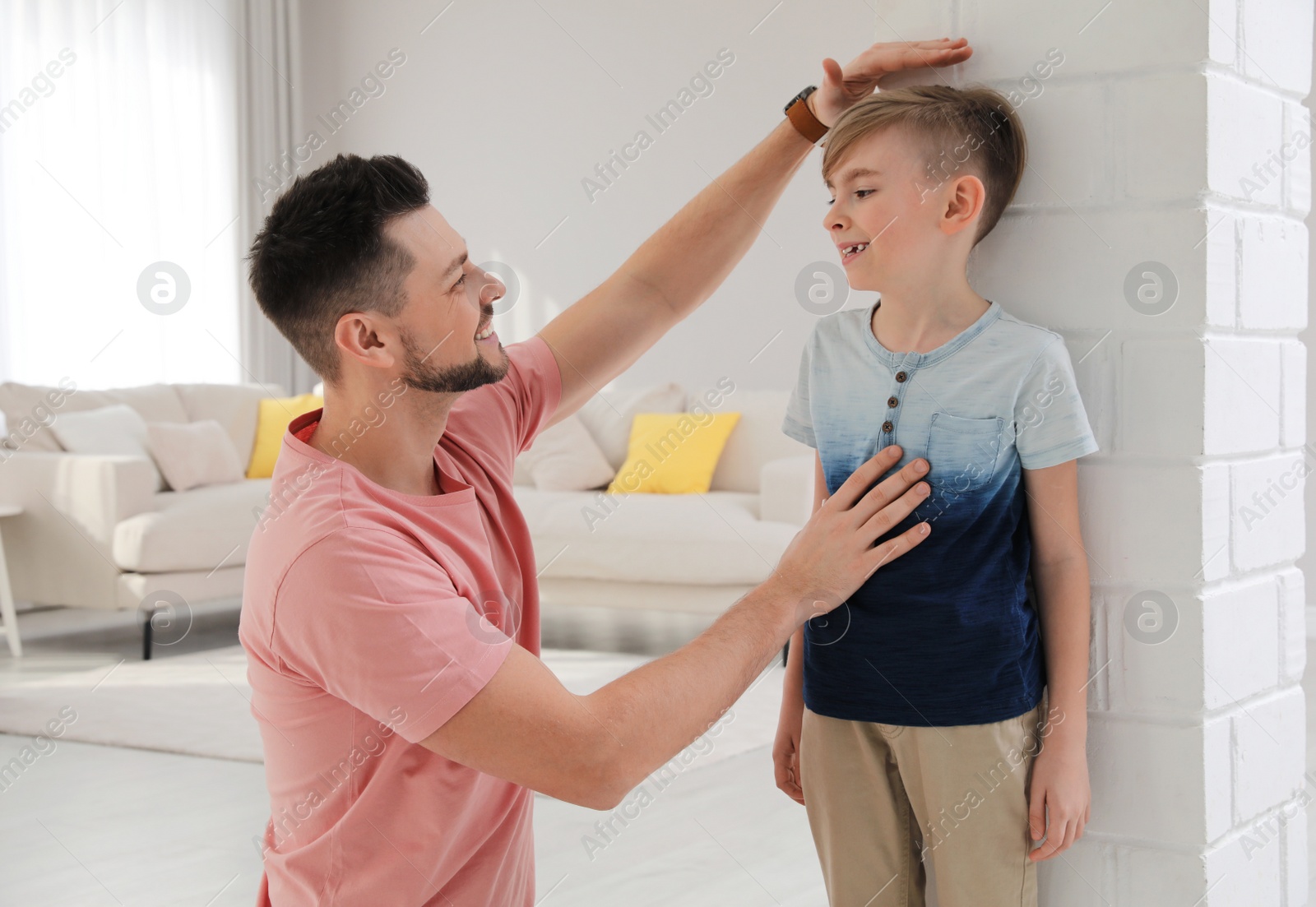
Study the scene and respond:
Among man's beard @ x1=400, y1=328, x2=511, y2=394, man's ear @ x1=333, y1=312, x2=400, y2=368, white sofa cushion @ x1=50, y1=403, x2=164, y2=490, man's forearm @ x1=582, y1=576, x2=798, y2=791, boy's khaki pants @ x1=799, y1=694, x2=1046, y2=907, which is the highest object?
man's ear @ x1=333, y1=312, x2=400, y2=368

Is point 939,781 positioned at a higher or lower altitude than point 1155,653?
lower

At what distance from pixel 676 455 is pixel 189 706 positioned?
1966 millimetres

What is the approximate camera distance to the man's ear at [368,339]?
48.1 inches

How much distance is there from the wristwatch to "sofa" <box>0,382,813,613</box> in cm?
263

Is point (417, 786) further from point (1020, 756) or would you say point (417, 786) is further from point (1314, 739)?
point (1314, 739)

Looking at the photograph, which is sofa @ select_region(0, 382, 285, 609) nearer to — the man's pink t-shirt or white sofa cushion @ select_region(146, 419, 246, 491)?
white sofa cushion @ select_region(146, 419, 246, 491)

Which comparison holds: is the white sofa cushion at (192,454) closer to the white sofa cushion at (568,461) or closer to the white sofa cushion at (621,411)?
the white sofa cushion at (568,461)

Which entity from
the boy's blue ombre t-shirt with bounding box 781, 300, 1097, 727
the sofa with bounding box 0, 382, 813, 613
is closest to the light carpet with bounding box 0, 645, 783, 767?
the sofa with bounding box 0, 382, 813, 613

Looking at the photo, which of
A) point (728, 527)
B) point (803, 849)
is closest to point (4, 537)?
point (728, 527)

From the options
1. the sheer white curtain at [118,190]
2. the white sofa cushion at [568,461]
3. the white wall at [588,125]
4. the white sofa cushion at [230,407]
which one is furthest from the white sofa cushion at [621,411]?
the sheer white curtain at [118,190]

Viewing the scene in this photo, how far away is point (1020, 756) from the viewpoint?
1099 millimetres

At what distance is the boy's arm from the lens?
1057mm

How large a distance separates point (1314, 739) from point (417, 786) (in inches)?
109

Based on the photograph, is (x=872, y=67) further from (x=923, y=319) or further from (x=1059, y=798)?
(x=1059, y=798)
